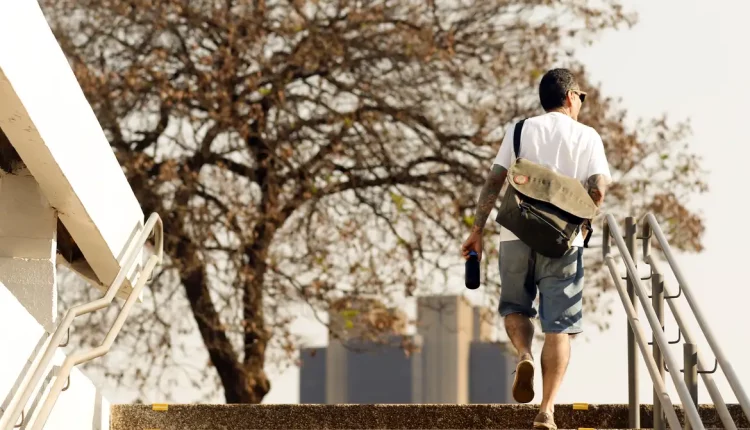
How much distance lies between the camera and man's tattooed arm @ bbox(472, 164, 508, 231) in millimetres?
6133

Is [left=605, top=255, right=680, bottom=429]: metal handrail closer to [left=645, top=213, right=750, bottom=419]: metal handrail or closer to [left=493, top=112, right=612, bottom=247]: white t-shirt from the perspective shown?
[left=645, top=213, right=750, bottom=419]: metal handrail

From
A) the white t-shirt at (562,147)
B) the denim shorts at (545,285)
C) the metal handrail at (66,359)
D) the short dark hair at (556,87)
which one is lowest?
the metal handrail at (66,359)

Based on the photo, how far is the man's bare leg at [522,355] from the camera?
581 cm

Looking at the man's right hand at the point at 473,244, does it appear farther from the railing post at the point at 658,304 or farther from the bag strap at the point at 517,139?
the railing post at the point at 658,304

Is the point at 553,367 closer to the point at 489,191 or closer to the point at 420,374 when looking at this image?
the point at 489,191

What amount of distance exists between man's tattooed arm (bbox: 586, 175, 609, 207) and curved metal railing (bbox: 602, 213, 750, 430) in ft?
1.05

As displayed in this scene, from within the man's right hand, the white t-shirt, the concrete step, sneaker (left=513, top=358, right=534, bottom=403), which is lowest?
sneaker (left=513, top=358, right=534, bottom=403)

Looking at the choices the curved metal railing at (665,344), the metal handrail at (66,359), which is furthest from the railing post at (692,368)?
the metal handrail at (66,359)

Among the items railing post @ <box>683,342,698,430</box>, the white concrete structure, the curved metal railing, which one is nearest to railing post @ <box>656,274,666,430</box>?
→ the curved metal railing

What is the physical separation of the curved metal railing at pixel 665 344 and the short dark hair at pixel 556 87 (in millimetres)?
736

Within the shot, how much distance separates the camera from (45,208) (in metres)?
5.88

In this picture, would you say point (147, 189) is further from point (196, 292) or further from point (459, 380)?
point (459, 380)

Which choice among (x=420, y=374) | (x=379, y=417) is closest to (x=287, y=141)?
(x=379, y=417)

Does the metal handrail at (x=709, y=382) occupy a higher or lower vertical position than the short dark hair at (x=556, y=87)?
lower
